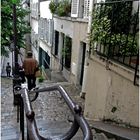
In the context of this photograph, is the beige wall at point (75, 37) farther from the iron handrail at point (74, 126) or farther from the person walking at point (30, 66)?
the iron handrail at point (74, 126)

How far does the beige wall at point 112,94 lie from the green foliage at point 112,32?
357mm

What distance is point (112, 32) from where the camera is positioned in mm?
6012

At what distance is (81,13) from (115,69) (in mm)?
7992

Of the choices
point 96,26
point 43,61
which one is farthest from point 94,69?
point 43,61

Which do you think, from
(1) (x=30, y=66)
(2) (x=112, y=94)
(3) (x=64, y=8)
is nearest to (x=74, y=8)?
(3) (x=64, y=8)

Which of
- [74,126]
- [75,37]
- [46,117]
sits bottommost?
[46,117]

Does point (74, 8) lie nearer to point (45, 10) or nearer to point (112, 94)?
point (45, 10)

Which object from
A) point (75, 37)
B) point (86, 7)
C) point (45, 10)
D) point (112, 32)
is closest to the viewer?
point (112, 32)

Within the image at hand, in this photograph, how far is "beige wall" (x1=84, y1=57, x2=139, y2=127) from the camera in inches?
185

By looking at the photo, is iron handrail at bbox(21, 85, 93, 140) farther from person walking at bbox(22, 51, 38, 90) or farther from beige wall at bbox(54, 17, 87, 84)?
beige wall at bbox(54, 17, 87, 84)

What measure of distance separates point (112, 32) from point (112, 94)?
51.9 inches

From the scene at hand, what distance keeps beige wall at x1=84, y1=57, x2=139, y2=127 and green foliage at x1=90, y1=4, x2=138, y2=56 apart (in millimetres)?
357

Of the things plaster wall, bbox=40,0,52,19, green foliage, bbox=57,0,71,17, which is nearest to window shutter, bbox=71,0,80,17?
green foliage, bbox=57,0,71,17

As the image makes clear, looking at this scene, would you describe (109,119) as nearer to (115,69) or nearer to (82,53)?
(115,69)
